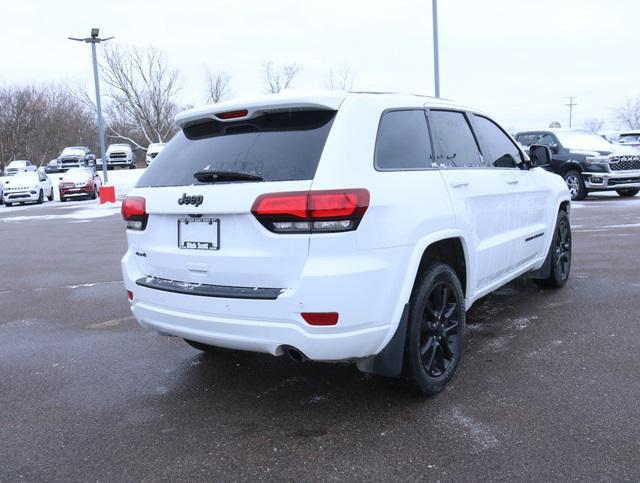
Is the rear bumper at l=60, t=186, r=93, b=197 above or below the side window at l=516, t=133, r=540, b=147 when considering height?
below

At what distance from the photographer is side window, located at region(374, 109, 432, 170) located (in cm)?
336

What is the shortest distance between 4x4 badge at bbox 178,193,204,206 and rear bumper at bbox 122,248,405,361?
53 cm

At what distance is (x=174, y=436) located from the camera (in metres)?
3.25

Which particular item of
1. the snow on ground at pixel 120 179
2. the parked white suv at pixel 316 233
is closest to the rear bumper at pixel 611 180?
the parked white suv at pixel 316 233

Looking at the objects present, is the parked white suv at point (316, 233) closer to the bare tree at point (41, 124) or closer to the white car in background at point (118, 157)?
the white car in background at point (118, 157)

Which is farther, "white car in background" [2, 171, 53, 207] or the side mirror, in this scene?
"white car in background" [2, 171, 53, 207]

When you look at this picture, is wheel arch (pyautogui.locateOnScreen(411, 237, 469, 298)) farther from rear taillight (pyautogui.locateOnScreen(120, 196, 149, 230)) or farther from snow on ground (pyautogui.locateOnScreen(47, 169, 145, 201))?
snow on ground (pyautogui.locateOnScreen(47, 169, 145, 201))

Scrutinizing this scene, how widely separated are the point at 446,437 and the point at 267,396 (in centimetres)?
118

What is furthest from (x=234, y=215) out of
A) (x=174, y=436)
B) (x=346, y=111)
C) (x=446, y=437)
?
(x=446, y=437)

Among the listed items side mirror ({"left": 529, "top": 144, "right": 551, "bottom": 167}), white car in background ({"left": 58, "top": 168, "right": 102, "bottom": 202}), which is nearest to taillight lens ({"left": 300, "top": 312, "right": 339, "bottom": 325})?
side mirror ({"left": 529, "top": 144, "right": 551, "bottom": 167})

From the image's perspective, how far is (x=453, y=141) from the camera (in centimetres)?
417

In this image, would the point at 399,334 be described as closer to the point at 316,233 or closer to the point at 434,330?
the point at 434,330

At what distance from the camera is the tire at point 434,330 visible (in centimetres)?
337

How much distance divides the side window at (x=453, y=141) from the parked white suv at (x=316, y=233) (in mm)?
23
